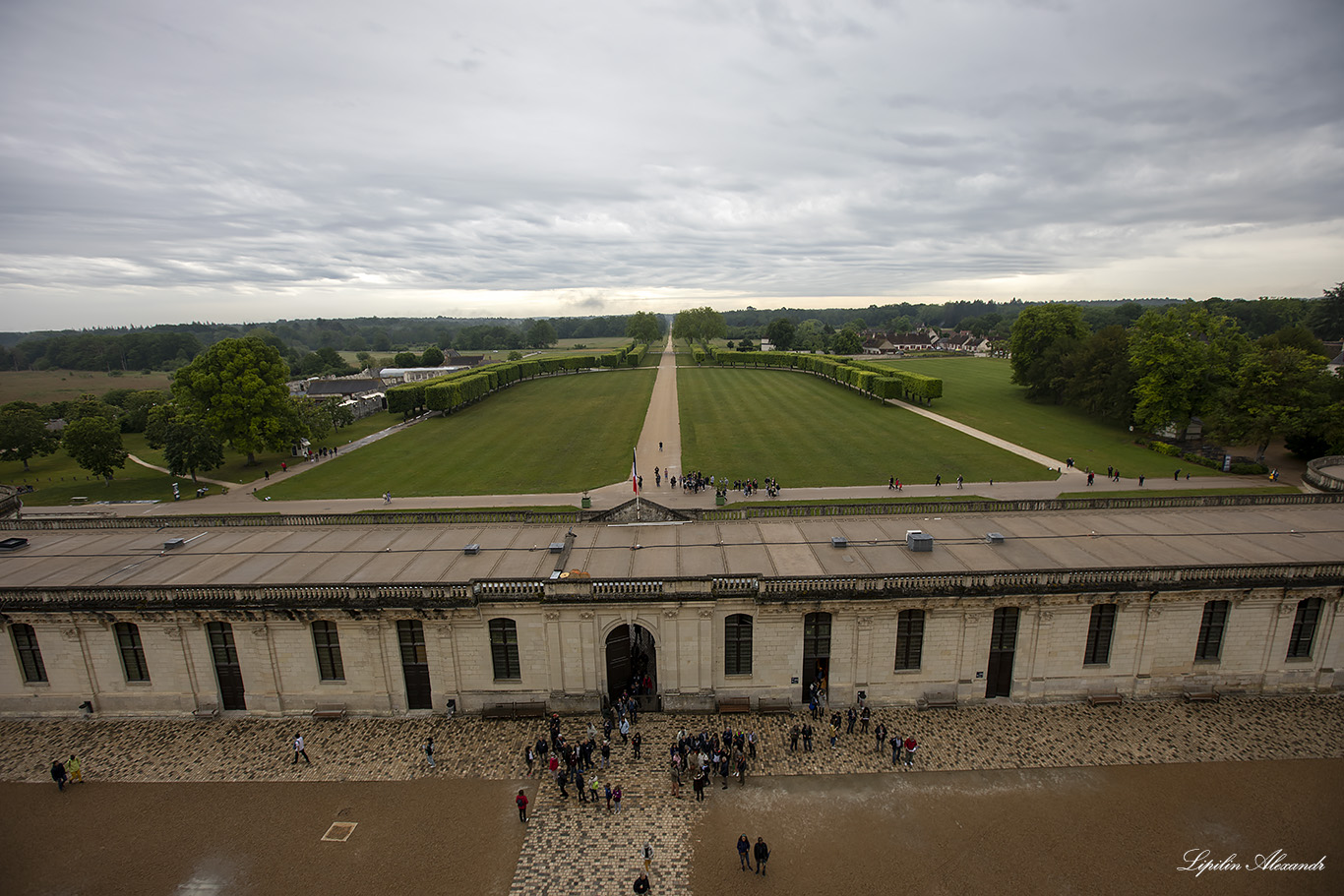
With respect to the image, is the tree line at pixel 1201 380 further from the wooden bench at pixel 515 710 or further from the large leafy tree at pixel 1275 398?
the wooden bench at pixel 515 710

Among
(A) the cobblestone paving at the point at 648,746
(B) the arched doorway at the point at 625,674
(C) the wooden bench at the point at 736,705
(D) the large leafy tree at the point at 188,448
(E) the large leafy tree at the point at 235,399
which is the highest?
(E) the large leafy tree at the point at 235,399

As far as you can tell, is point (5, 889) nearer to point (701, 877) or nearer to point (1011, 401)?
point (701, 877)

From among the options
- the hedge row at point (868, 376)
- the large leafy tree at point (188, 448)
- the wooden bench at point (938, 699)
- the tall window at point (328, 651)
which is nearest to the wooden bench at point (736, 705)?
the wooden bench at point (938, 699)

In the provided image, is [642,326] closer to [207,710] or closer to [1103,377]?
[1103,377]

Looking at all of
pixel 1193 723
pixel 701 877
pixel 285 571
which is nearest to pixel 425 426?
pixel 285 571

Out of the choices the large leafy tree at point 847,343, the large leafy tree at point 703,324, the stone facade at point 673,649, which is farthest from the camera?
the large leafy tree at point 703,324

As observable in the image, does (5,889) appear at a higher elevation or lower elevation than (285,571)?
lower
